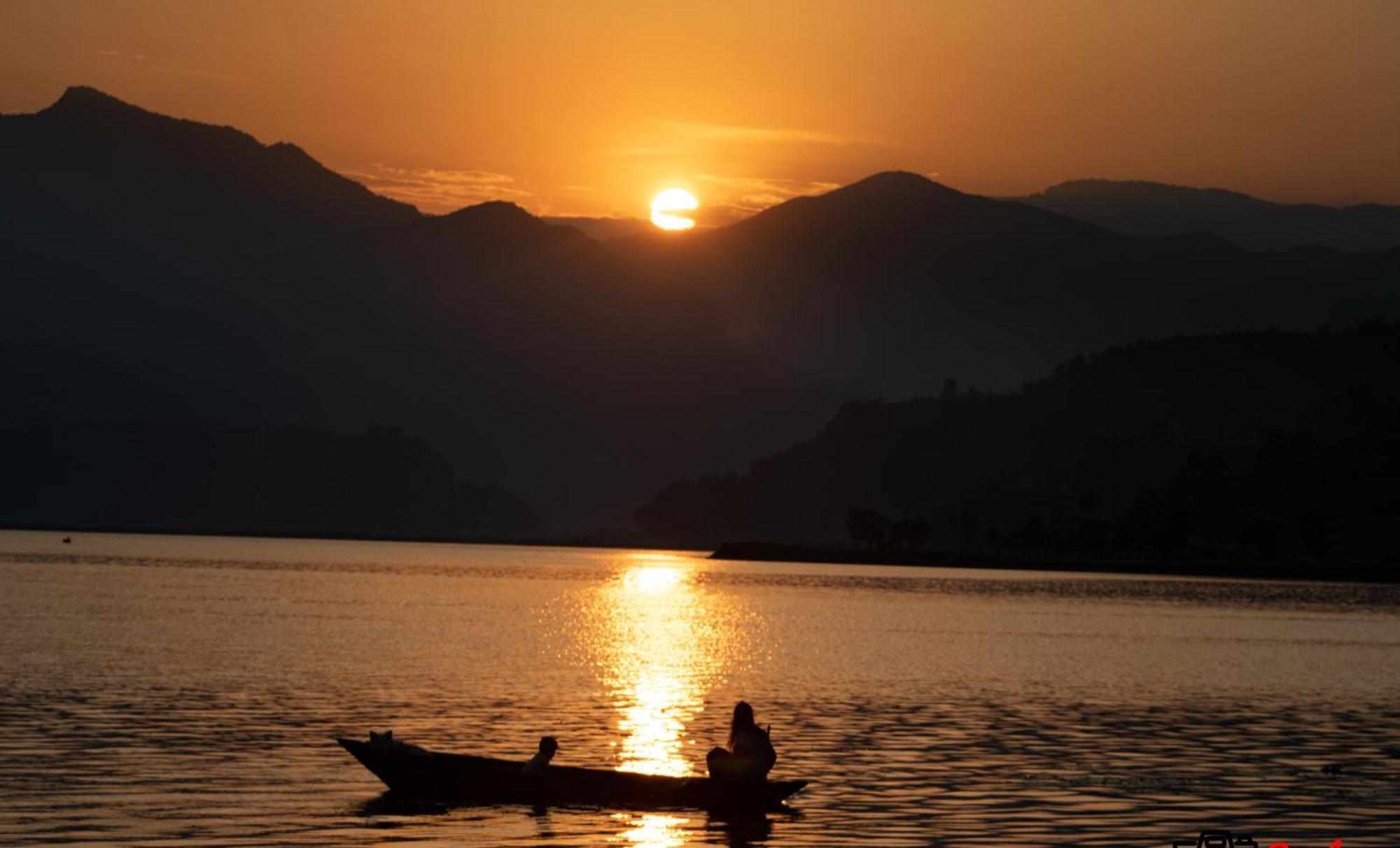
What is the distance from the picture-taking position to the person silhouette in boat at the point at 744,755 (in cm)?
4912

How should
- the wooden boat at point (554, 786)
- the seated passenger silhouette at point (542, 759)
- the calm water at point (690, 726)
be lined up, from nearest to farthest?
the calm water at point (690, 726) < the wooden boat at point (554, 786) < the seated passenger silhouette at point (542, 759)

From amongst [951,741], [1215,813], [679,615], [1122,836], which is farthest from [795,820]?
[679,615]

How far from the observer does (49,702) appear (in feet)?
230

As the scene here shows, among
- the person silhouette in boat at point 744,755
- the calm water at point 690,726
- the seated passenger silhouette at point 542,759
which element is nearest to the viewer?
the calm water at point 690,726

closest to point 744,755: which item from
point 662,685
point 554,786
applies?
point 554,786

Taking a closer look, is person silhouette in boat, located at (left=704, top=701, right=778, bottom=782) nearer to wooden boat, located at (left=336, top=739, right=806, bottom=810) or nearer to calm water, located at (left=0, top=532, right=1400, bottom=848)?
wooden boat, located at (left=336, top=739, right=806, bottom=810)

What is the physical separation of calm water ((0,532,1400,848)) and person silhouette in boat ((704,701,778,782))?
1.28m

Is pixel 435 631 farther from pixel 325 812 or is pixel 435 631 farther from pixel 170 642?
pixel 325 812

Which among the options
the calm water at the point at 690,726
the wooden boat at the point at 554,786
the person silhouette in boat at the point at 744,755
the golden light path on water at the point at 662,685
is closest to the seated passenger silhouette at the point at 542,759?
the wooden boat at the point at 554,786

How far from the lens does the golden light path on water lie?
50088 mm

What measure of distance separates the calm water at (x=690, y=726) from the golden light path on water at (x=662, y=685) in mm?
296

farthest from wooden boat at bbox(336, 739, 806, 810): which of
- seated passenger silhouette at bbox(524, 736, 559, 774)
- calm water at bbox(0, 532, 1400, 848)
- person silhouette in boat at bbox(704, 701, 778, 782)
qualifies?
calm water at bbox(0, 532, 1400, 848)

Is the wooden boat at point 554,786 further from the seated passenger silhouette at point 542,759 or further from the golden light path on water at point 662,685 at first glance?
the golden light path on water at point 662,685

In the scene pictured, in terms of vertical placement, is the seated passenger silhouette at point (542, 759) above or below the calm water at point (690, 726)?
above
